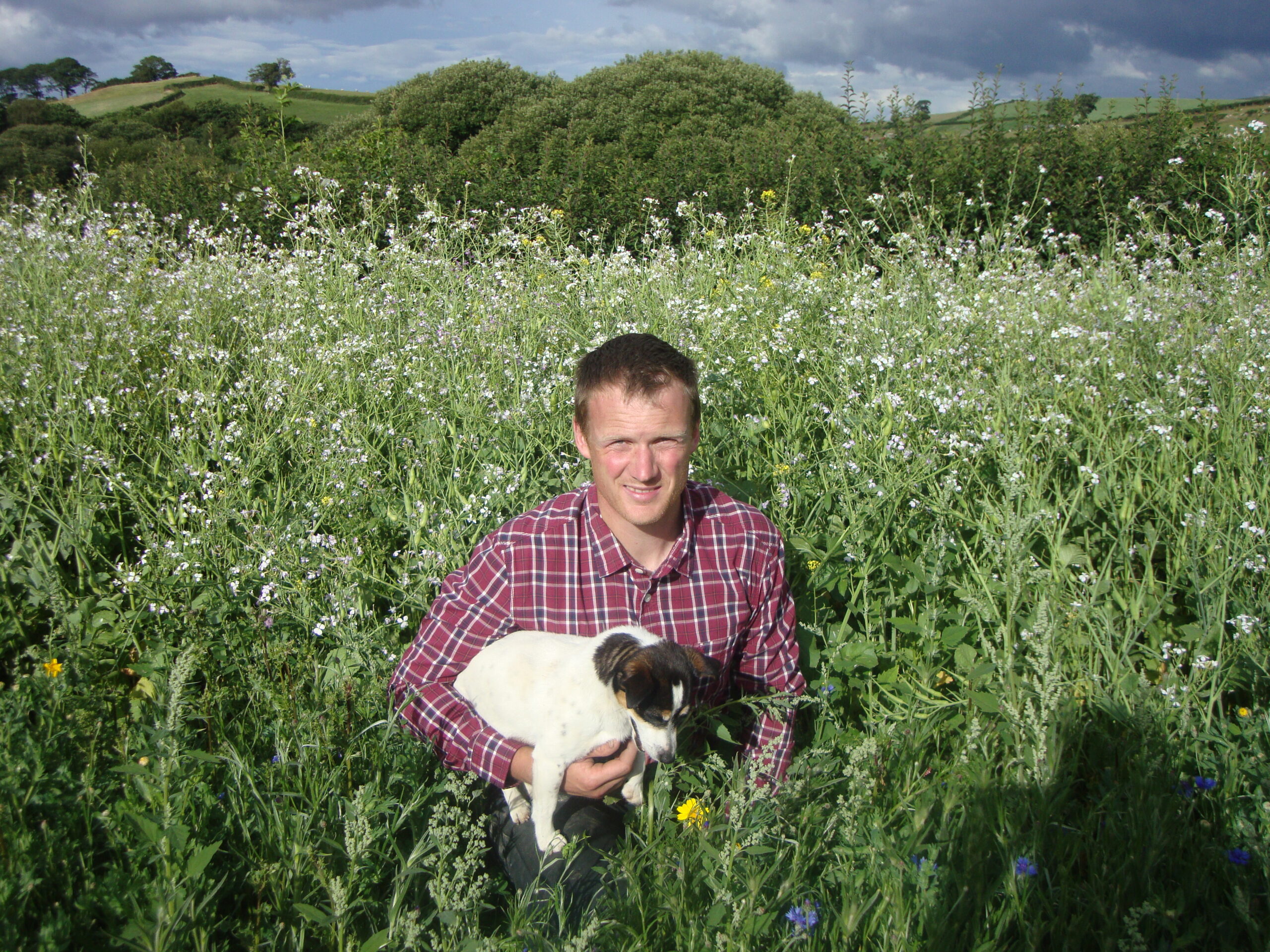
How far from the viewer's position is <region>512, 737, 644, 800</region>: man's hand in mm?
1956

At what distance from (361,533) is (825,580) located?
5.75 ft

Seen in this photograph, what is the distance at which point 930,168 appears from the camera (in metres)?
8.65

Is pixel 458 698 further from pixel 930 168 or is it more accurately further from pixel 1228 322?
pixel 930 168

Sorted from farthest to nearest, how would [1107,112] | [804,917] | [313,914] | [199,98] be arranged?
[199,98]
[1107,112]
[804,917]
[313,914]

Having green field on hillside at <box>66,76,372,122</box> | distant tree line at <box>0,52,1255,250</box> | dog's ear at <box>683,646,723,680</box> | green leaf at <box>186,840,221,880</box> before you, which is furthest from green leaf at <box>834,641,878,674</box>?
green field on hillside at <box>66,76,372,122</box>

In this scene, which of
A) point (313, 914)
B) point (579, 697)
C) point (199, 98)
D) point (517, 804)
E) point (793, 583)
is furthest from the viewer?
point (199, 98)

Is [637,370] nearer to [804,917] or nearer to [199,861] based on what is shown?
[804,917]

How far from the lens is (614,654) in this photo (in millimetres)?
1926

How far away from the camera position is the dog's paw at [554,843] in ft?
6.46

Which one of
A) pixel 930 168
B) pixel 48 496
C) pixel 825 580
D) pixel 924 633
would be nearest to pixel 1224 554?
pixel 924 633

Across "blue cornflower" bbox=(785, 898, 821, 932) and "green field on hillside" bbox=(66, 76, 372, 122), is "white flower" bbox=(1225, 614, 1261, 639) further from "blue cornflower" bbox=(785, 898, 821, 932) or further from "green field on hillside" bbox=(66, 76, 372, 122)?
"green field on hillside" bbox=(66, 76, 372, 122)

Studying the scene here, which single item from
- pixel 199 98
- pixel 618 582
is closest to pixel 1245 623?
pixel 618 582

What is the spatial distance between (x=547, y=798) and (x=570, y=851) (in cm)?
14

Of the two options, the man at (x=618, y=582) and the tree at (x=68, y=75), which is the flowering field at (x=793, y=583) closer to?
the man at (x=618, y=582)
